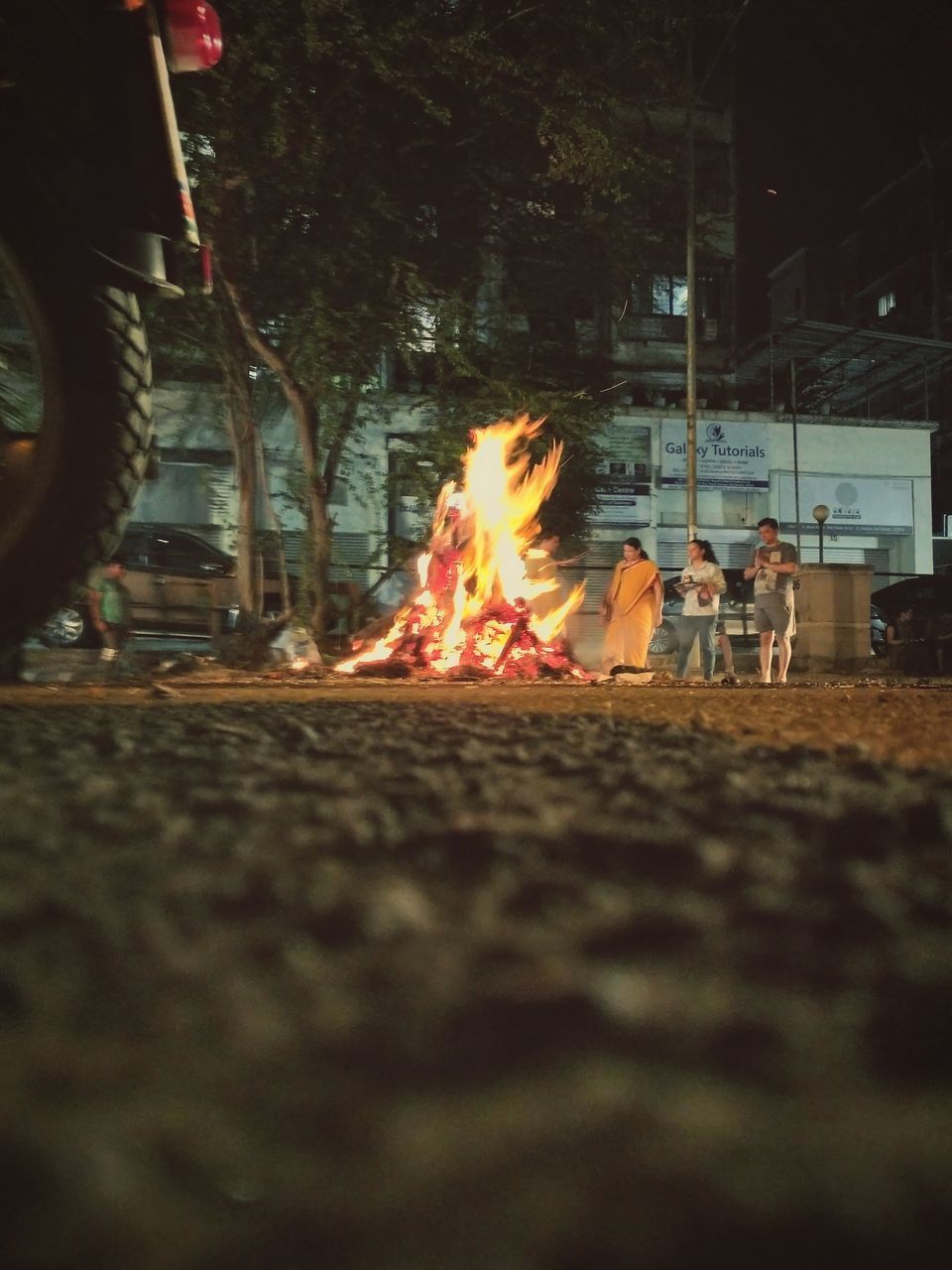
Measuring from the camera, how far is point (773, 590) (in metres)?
10.3

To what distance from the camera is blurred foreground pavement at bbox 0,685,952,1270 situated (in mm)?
434

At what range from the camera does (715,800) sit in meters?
1.32

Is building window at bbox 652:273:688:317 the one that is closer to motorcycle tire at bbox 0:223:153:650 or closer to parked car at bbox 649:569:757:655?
parked car at bbox 649:569:757:655

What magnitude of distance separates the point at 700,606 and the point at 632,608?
77cm

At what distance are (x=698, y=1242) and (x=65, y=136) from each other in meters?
3.04

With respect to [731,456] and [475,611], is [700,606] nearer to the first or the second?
[475,611]

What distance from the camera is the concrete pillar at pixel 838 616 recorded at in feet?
41.1

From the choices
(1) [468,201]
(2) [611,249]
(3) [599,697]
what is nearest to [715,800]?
(3) [599,697]

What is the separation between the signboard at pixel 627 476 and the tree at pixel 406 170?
1067cm

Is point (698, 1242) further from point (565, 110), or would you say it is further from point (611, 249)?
point (611, 249)

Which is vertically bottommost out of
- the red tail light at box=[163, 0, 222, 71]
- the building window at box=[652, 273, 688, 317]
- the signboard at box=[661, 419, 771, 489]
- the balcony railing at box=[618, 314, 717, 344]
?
the red tail light at box=[163, 0, 222, 71]

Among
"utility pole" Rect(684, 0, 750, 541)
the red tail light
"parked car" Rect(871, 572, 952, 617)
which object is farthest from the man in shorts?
"parked car" Rect(871, 572, 952, 617)

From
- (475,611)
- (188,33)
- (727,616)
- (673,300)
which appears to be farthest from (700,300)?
(188,33)

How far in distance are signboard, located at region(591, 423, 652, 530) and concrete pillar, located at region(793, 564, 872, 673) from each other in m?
13.6
